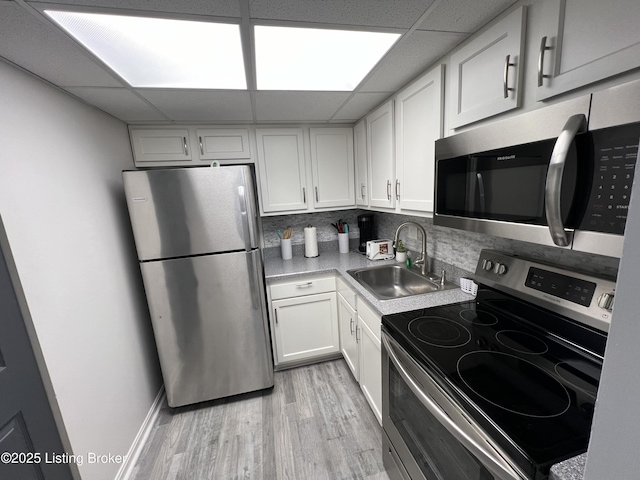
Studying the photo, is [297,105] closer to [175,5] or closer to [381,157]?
[381,157]

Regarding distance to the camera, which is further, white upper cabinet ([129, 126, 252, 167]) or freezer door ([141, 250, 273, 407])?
white upper cabinet ([129, 126, 252, 167])

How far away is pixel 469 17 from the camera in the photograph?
37.2 inches

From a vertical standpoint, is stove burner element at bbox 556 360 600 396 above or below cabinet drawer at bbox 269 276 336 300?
above

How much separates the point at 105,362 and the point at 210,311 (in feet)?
1.89

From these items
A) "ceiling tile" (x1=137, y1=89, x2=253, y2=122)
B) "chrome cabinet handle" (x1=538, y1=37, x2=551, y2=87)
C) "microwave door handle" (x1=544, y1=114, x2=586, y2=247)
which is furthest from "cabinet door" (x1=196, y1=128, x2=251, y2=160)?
"microwave door handle" (x1=544, y1=114, x2=586, y2=247)

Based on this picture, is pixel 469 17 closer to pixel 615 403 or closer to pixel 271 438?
pixel 615 403

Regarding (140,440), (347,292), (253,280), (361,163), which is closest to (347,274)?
(347,292)

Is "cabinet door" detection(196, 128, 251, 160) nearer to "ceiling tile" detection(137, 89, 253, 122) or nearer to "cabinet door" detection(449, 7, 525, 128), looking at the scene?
"ceiling tile" detection(137, 89, 253, 122)

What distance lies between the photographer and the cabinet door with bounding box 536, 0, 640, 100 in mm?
592

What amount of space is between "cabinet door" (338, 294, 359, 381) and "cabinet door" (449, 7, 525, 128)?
1.31 metres

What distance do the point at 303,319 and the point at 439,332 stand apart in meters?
1.24

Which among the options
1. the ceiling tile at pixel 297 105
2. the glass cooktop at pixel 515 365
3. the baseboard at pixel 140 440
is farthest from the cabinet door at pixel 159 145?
the glass cooktop at pixel 515 365

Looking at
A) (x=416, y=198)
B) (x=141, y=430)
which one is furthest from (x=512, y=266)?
(x=141, y=430)

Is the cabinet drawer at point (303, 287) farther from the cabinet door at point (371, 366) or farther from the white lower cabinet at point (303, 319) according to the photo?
the cabinet door at point (371, 366)
